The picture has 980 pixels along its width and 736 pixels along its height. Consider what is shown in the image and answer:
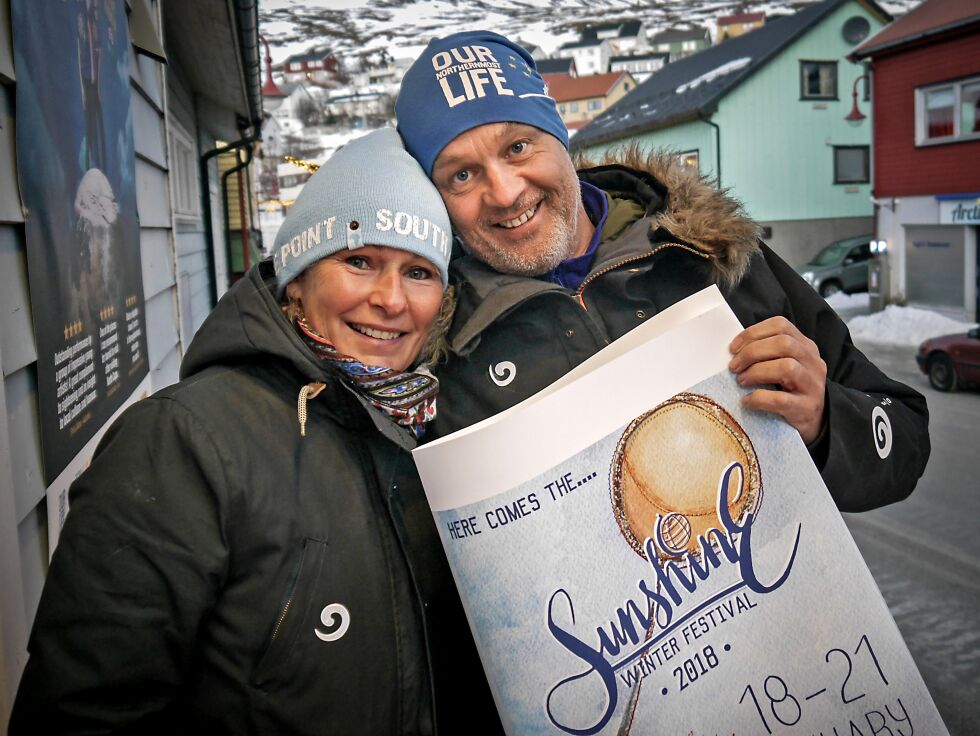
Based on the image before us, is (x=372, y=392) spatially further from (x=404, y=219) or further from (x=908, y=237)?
(x=908, y=237)

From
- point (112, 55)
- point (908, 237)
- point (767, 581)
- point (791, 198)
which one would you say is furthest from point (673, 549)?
point (791, 198)

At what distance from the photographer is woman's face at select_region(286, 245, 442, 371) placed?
0.93 m

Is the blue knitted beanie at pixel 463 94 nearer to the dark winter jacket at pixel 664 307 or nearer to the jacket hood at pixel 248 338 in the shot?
the dark winter jacket at pixel 664 307

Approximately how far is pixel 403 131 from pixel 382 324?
44 centimetres

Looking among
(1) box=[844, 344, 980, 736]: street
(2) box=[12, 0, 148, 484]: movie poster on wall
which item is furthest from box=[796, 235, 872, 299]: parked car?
(2) box=[12, 0, 148, 484]: movie poster on wall

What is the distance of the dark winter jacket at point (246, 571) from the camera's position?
72 cm

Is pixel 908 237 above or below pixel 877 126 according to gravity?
below

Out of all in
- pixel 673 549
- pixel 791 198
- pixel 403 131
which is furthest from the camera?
pixel 791 198

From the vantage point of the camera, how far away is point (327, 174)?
39.7 inches

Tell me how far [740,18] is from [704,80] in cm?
212

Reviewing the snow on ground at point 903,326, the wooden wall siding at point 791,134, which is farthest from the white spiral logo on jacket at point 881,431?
the wooden wall siding at point 791,134

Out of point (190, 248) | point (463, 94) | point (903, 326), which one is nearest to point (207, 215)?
point (190, 248)

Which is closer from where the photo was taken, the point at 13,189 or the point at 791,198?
the point at 13,189

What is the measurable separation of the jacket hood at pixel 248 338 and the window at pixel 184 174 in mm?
3333
